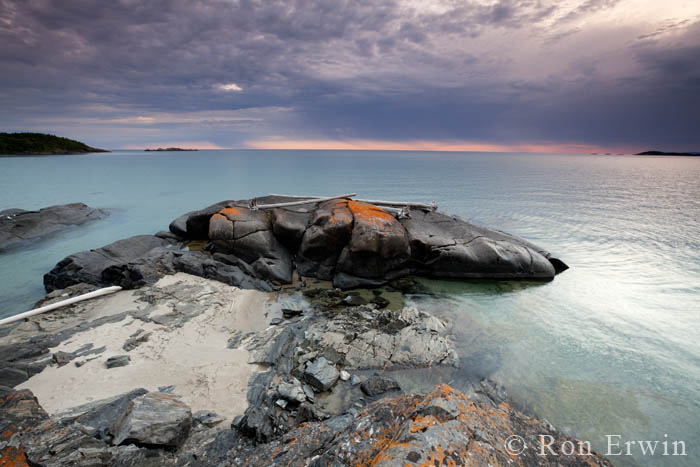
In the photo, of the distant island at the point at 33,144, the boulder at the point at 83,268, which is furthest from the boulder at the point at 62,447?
the distant island at the point at 33,144

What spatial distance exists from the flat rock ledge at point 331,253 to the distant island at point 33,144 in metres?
129

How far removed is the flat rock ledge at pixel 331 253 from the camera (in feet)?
27.9

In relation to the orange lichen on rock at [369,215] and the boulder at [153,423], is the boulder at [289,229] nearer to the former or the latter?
the orange lichen on rock at [369,215]

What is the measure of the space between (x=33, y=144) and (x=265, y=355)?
479 ft

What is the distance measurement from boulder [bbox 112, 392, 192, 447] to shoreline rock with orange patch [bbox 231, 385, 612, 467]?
0.86m

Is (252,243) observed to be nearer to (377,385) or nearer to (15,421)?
(377,385)

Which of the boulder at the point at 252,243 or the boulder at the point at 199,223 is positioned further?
the boulder at the point at 199,223

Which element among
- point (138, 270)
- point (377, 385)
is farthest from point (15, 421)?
point (138, 270)

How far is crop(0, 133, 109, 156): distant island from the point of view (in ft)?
294

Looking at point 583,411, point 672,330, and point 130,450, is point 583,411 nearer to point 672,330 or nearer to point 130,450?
point 672,330

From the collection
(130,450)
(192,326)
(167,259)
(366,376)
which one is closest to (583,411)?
(366,376)

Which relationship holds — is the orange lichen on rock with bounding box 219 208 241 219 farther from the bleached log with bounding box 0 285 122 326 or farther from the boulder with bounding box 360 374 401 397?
the boulder with bounding box 360 374 401 397

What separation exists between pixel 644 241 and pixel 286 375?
18065mm

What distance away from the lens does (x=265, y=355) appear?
534cm
